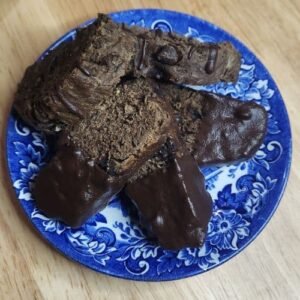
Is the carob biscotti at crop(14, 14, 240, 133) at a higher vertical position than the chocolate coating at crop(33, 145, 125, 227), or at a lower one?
higher

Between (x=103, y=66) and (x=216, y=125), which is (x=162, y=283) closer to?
(x=216, y=125)

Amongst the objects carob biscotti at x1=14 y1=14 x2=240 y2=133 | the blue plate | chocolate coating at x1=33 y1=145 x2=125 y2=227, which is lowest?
the blue plate

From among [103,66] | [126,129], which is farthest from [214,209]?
[103,66]

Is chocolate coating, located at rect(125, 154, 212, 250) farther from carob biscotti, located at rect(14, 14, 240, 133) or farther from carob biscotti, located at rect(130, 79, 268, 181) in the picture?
carob biscotti, located at rect(14, 14, 240, 133)

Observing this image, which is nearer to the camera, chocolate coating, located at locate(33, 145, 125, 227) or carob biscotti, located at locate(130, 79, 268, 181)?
chocolate coating, located at locate(33, 145, 125, 227)

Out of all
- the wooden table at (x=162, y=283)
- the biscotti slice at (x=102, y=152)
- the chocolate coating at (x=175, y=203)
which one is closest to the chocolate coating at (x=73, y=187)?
the biscotti slice at (x=102, y=152)

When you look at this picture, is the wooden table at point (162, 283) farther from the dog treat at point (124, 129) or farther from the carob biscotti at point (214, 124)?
the dog treat at point (124, 129)

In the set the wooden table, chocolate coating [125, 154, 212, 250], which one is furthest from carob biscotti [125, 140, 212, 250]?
the wooden table

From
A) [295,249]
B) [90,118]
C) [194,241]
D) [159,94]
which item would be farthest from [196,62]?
[295,249]
